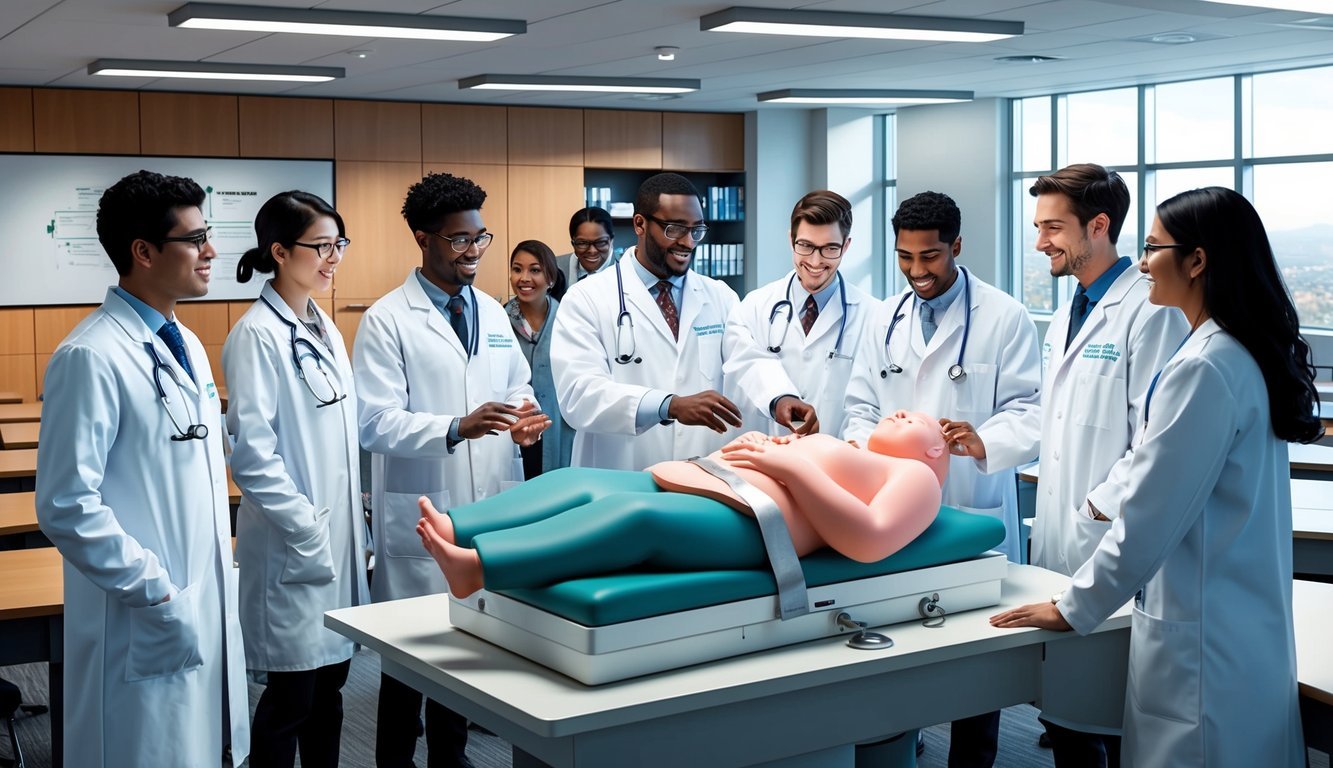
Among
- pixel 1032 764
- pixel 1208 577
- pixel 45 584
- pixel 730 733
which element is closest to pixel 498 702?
pixel 730 733

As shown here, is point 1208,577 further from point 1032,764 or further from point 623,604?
point 1032,764

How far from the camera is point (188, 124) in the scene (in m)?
8.64

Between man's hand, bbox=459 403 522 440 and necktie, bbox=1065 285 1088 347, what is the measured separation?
138 cm

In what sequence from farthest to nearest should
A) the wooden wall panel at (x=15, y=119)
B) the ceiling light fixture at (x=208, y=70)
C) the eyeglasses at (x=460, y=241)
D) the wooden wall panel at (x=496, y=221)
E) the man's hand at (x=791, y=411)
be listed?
the wooden wall panel at (x=496, y=221), the wooden wall panel at (x=15, y=119), the ceiling light fixture at (x=208, y=70), the eyeglasses at (x=460, y=241), the man's hand at (x=791, y=411)

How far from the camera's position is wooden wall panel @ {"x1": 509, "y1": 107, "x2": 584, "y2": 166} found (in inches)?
388

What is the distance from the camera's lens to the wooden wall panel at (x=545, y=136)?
986cm

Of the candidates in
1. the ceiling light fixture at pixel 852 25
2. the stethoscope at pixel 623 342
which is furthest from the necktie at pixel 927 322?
the ceiling light fixture at pixel 852 25

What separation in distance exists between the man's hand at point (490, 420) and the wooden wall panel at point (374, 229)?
6.42 m

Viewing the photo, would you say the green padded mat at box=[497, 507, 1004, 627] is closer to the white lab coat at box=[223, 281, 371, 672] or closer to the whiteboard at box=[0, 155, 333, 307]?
the white lab coat at box=[223, 281, 371, 672]

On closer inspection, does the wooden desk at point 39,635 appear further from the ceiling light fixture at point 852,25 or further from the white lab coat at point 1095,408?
the ceiling light fixture at point 852,25

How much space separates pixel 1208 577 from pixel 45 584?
265cm

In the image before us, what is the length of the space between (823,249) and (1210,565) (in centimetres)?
186

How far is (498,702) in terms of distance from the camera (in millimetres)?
1793

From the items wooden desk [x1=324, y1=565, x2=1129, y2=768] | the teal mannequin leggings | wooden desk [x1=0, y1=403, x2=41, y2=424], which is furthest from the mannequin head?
wooden desk [x1=0, y1=403, x2=41, y2=424]
